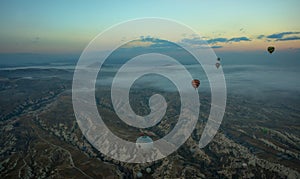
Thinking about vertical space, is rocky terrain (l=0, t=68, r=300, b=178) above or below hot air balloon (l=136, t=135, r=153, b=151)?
below

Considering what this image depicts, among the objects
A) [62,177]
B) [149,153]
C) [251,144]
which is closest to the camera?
[62,177]

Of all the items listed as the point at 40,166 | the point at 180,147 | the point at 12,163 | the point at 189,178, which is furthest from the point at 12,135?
the point at 189,178

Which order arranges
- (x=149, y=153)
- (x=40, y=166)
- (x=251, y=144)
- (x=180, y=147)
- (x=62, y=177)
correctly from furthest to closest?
(x=251, y=144), (x=180, y=147), (x=149, y=153), (x=40, y=166), (x=62, y=177)

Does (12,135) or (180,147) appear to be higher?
(12,135)

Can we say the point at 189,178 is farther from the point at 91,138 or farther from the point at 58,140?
the point at 58,140

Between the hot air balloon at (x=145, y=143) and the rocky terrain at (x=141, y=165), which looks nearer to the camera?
the rocky terrain at (x=141, y=165)

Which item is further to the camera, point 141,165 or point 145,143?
point 145,143

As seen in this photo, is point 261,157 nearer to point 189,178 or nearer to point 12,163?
point 189,178

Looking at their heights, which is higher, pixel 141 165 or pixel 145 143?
pixel 145 143

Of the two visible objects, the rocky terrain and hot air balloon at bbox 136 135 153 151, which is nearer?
the rocky terrain

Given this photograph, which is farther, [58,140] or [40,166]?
[58,140]
